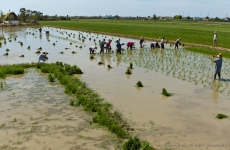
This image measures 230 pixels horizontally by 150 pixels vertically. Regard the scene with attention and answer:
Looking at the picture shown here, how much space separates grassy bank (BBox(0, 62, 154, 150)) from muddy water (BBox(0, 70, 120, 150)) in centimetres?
27

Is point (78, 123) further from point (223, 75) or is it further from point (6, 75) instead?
point (223, 75)

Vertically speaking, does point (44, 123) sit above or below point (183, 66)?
below

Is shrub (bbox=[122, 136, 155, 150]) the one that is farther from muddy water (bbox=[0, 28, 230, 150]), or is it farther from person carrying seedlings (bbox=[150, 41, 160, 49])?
person carrying seedlings (bbox=[150, 41, 160, 49])

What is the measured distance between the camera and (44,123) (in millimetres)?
7684

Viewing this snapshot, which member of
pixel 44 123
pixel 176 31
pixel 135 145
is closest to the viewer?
pixel 135 145

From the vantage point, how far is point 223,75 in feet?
45.2

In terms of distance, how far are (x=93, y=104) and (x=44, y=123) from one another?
190cm

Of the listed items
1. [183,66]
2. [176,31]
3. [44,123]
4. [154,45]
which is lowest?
[44,123]

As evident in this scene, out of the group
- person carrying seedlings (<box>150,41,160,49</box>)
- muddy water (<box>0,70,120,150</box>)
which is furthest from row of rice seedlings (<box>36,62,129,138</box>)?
person carrying seedlings (<box>150,41,160,49</box>)

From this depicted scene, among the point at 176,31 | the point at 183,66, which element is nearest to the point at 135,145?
the point at 183,66

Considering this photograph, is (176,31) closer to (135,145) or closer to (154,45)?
(154,45)

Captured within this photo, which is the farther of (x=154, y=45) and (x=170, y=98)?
(x=154, y=45)

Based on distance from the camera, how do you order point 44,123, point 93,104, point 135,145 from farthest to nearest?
point 93,104
point 44,123
point 135,145

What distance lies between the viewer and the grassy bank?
676 cm
